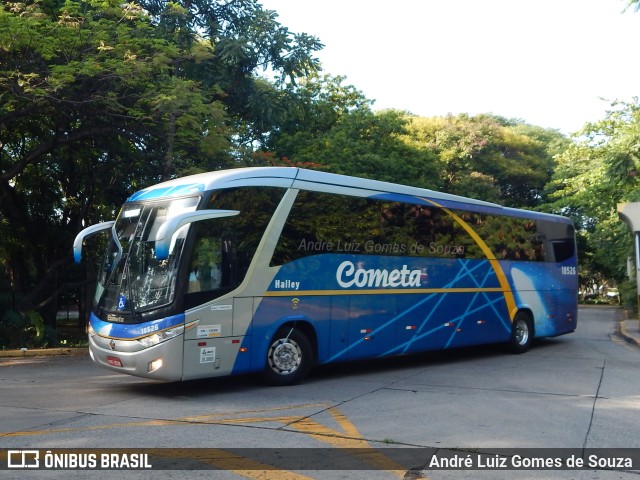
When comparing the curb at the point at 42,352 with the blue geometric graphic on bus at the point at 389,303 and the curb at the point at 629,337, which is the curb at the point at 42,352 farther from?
the curb at the point at 629,337

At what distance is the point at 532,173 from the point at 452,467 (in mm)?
39443

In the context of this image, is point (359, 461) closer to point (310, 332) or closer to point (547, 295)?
point (310, 332)

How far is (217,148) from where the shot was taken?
17250mm

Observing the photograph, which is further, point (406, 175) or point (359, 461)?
point (406, 175)

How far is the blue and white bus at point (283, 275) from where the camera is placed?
10109mm

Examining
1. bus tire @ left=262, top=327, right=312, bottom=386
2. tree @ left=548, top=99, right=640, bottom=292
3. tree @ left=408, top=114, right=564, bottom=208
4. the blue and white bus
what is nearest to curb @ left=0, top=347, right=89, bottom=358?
the blue and white bus

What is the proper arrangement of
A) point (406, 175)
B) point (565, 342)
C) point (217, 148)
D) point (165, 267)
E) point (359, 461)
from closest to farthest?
point (359, 461), point (165, 267), point (217, 148), point (565, 342), point (406, 175)

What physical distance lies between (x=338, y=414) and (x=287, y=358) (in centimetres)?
255

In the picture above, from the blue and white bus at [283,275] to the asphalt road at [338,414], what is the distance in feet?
2.12

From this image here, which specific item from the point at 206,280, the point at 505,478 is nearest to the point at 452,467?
the point at 505,478

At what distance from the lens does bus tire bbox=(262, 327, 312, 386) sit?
11.2 meters

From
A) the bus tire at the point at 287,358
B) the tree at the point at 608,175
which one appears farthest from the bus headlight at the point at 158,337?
the tree at the point at 608,175

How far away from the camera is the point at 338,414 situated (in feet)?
29.3

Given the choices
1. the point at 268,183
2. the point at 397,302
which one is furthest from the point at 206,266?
the point at 397,302
